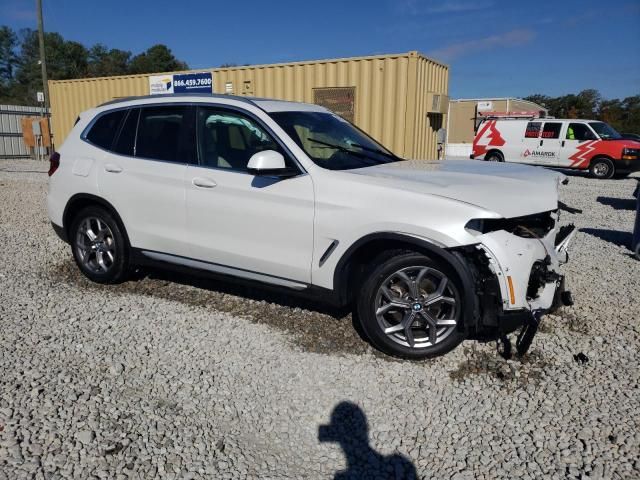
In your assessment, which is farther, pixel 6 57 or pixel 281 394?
pixel 6 57

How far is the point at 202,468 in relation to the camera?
2492mm

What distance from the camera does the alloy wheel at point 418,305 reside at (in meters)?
3.38

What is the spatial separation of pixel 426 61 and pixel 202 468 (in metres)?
10.1

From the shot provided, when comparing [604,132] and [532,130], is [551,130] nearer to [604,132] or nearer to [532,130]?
[532,130]

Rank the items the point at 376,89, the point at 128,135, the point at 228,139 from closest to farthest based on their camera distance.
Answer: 1. the point at 228,139
2. the point at 128,135
3. the point at 376,89

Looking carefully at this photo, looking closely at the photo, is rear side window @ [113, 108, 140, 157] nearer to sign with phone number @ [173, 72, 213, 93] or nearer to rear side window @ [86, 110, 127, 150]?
rear side window @ [86, 110, 127, 150]

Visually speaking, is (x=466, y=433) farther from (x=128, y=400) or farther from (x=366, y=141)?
(x=366, y=141)

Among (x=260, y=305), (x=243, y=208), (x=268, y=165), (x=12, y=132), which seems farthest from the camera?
(x=12, y=132)

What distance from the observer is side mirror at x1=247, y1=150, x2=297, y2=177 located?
353 cm

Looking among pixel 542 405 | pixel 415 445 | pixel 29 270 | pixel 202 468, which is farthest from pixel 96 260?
pixel 542 405

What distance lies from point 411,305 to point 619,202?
1003 centimetres

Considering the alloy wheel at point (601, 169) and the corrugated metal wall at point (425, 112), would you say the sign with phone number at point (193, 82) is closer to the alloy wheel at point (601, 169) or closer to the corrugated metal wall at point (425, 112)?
the corrugated metal wall at point (425, 112)

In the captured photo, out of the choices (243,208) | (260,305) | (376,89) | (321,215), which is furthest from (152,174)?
(376,89)

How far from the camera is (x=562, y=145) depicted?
1731 centimetres
